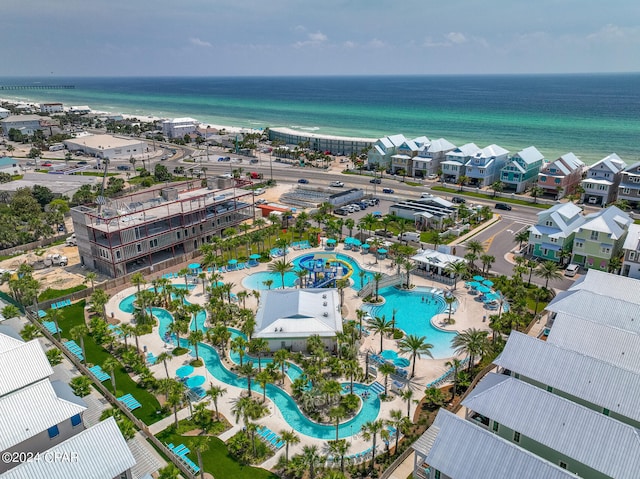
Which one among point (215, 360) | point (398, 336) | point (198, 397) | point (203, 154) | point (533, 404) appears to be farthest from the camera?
point (203, 154)

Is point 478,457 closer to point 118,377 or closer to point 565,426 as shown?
point 565,426

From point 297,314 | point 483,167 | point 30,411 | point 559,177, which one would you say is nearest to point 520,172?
point 559,177

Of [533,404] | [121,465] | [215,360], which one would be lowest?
[215,360]

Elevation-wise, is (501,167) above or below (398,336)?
above

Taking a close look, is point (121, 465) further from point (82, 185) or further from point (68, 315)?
point (82, 185)

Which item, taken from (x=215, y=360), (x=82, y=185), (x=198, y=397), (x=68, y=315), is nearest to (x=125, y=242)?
(x=68, y=315)

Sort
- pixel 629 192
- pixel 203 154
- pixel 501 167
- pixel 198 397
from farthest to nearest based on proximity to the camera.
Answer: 1. pixel 203 154
2. pixel 501 167
3. pixel 629 192
4. pixel 198 397

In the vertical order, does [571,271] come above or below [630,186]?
below

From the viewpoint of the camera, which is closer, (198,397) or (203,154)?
(198,397)
